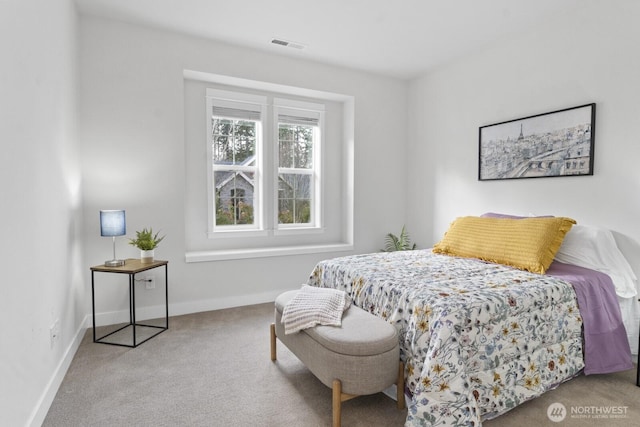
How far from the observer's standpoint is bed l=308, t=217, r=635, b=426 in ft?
5.57

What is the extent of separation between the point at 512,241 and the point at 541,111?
1364 millimetres

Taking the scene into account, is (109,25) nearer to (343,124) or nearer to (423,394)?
(343,124)

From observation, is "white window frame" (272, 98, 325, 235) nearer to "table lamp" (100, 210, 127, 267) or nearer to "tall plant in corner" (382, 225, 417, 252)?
"tall plant in corner" (382, 225, 417, 252)

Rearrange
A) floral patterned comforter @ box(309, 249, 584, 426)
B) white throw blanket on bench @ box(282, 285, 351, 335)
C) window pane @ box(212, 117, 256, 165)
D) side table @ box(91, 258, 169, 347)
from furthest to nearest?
1. window pane @ box(212, 117, 256, 165)
2. side table @ box(91, 258, 169, 347)
3. white throw blanket on bench @ box(282, 285, 351, 335)
4. floral patterned comforter @ box(309, 249, 584, 426)

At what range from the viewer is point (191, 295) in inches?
142

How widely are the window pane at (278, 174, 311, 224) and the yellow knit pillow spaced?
1882mm

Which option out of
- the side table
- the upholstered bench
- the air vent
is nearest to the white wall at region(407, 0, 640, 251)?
the air vent

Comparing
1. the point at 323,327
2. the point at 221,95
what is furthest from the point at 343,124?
the point at 323,327

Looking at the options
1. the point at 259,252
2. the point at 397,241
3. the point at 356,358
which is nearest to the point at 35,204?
the point at 356,358

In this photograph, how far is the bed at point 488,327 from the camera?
1.70m

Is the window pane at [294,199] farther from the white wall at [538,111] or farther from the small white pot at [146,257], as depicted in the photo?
the small white pot at [146,257]

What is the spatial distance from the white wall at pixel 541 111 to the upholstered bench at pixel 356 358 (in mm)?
2085

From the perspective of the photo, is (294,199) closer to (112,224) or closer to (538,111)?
(112,224)

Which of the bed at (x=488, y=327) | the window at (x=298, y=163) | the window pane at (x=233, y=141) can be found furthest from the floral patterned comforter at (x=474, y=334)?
the window pane at (x=233, y=141)
